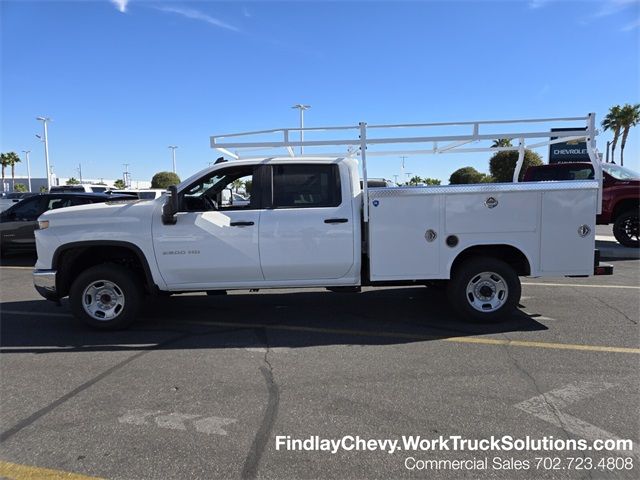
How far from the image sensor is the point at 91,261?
580cm

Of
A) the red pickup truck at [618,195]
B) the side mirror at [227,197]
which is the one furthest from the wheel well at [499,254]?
the red pickup truck at [618,195]

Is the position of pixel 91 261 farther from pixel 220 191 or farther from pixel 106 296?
pixel 220 191

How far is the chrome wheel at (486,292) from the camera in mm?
5594

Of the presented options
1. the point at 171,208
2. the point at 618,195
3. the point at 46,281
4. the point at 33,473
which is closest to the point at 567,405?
the point at 33,473

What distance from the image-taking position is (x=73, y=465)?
294cm

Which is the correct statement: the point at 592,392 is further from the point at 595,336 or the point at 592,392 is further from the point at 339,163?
the point at 339,163

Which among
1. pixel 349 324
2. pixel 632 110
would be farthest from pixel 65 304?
pixel 632 110

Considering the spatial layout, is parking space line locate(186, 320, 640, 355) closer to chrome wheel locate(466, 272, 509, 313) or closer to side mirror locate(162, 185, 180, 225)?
chrome wheel locate(466, 272, 509, 313)

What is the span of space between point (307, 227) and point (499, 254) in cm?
239

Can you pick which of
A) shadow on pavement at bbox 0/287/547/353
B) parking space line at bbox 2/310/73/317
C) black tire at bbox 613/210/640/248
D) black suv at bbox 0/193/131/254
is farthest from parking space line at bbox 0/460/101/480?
black tire at bbox 613/210/640/248

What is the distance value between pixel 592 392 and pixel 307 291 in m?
4.56

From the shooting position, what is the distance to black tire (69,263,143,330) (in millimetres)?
5496

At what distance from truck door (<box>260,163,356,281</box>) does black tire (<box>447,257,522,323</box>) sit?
133cm

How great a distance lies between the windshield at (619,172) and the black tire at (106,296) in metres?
11.0
